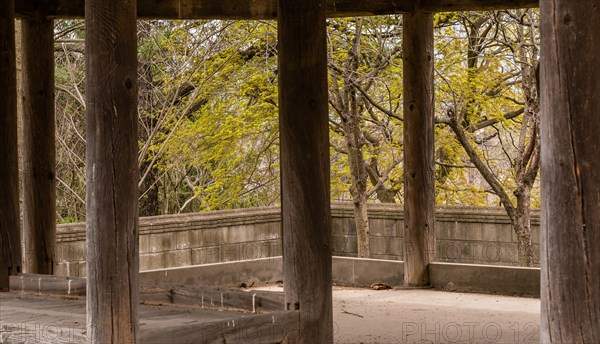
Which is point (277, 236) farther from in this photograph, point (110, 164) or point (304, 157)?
point (110, 164)

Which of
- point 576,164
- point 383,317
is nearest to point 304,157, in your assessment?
point 576,164

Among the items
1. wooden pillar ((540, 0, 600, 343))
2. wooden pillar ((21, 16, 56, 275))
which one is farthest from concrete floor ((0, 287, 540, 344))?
wooden pillar ((540, 0, 600, 343))

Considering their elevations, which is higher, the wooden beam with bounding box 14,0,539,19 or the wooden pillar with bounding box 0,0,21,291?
the wooden beam with bounding box 14,0,539,19

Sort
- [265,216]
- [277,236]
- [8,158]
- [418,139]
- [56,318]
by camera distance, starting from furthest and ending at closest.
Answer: [277,236] → [265,216] → [418,139] → [8,158] → [56,318]

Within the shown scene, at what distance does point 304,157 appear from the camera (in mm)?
7574

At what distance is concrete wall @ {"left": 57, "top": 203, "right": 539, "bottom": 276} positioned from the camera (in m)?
15.5

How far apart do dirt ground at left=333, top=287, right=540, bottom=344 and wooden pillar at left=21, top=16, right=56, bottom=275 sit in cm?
347

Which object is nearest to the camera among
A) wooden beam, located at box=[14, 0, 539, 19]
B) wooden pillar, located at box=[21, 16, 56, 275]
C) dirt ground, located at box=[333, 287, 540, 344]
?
dirt ground, located at box=[333, 287, 540, 344]

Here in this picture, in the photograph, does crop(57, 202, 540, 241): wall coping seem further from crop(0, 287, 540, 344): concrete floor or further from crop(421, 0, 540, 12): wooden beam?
crop(421, 0, 540, 12): wooden beam

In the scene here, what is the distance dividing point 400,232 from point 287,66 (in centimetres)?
1022

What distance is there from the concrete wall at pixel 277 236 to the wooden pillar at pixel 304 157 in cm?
778

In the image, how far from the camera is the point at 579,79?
4.90 metres

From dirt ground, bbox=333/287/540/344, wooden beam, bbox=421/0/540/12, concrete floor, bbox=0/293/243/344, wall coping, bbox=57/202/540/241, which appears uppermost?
wooden beam, bbox=421/0/540/12

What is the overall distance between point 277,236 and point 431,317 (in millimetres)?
7230
